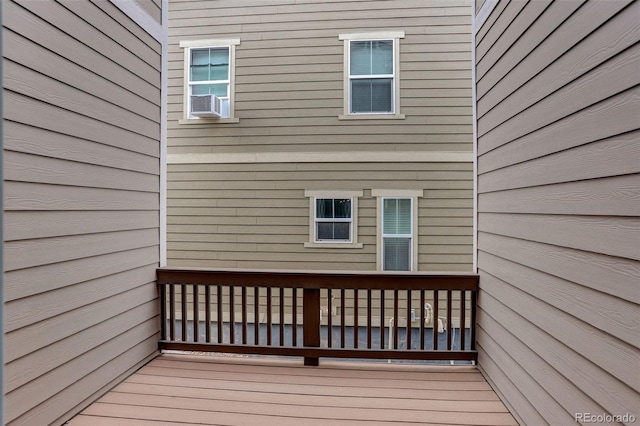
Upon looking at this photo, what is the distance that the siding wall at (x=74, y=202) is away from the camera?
1.71 m

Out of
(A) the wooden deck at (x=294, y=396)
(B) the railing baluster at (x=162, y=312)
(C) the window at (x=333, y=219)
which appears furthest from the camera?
(C) the window at (x=333, y=219)

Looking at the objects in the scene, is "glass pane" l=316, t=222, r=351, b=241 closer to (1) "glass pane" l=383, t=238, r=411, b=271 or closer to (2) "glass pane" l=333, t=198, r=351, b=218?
(2) "glass pane" l=333, t=198, r=351, b=218

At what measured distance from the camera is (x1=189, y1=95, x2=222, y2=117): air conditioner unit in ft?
15.2

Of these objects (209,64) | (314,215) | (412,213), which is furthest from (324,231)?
(209,64)

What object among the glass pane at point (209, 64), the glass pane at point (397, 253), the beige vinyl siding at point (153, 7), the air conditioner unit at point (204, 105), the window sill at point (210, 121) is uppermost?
the glass pane at point (209, 64)

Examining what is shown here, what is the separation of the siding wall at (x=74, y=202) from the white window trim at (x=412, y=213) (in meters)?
2.67

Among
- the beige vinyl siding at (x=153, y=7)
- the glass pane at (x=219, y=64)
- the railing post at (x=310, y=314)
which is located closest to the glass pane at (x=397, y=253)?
the railing post at (x=310, y=314)

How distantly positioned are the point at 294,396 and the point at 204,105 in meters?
3.59

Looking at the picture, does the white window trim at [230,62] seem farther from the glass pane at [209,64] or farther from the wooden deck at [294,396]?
the wooden deck at [294,396]

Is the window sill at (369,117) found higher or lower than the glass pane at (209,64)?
lower

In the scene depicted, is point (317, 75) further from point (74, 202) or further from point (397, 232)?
point (74, 202)

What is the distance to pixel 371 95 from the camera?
15.6 ft

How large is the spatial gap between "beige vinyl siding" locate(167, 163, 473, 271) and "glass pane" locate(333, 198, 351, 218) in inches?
6.1

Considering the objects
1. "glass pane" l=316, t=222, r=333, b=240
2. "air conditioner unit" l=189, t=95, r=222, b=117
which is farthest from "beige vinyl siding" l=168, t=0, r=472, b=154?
"glass pane" l=316, t=222, r=333, b=240
